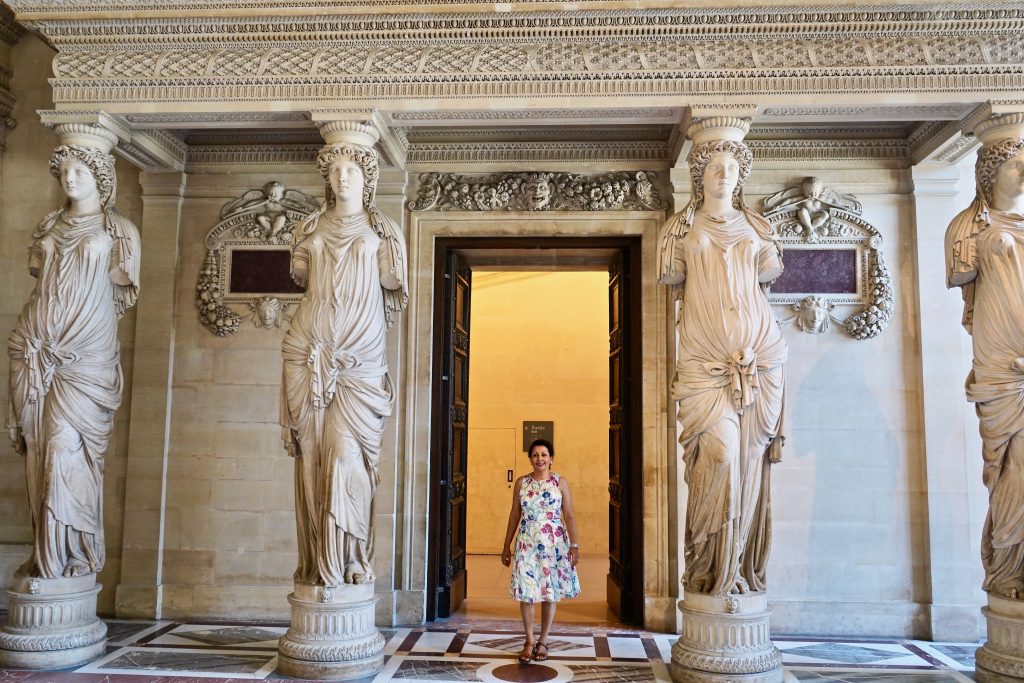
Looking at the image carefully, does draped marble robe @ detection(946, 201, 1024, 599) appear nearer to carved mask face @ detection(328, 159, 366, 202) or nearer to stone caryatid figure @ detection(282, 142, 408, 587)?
stone caryatid figure @ detection(282, 142, 408, 587)

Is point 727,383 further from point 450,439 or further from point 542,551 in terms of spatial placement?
point 450,439

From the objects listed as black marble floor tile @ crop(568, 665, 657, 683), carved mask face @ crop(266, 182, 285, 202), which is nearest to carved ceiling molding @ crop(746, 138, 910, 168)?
carved mask face @ crop(266, 182, 285, 202)

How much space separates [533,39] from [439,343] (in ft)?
7.68

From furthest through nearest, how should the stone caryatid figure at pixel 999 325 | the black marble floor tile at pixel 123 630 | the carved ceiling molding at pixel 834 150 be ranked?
the carved ceiling molding at pixel 834 150, the black marble floor tile at pixel 123 630, the stone caryatid figure at pixel 999 325

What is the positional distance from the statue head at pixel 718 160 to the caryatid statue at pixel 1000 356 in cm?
125

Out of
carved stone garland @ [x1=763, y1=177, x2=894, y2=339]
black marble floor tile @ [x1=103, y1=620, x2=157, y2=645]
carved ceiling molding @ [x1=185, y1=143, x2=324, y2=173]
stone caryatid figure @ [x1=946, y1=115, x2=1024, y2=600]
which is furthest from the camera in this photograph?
carved ceiling molding @ [x1=185, y1=143, x2=324, y2=173]

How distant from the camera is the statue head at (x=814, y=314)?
5.79 meters

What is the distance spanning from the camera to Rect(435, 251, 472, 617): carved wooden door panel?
240 inches

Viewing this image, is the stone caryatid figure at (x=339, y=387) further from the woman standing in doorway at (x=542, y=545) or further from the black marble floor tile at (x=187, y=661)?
the woman standing in doorway at (x=542, y=545)

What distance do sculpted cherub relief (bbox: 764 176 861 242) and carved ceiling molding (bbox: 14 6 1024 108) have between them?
1124mm

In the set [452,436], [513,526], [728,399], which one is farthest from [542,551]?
[452,436]

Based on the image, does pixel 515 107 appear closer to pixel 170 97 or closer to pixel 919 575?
pixel 170 97

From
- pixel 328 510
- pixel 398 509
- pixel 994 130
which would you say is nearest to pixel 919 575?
pixel 994 130

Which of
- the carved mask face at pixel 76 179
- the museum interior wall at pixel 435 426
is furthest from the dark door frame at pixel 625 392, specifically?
the carved mask face at pixel 76 179
